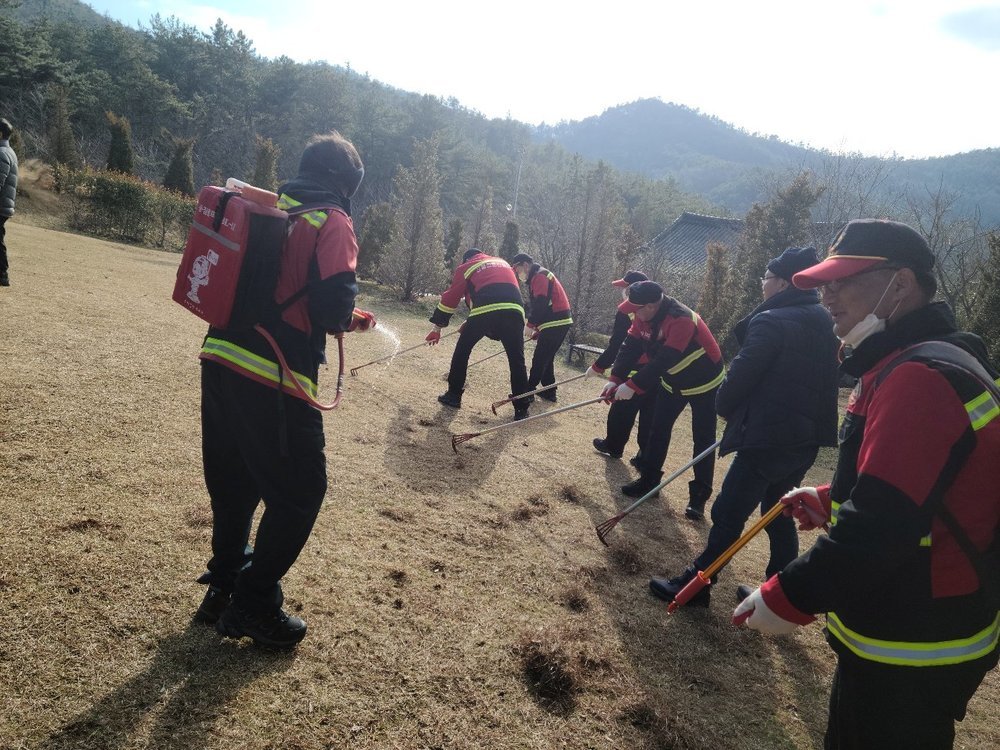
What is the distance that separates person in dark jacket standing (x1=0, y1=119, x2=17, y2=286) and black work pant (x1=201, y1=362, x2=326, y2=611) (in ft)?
21.3

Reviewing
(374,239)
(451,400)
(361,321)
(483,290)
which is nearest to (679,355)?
(483,290)

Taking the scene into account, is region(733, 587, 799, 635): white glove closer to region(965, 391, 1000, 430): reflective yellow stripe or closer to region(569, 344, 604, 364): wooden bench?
region(965, 391, 1000, 430): reflective yellow stripe

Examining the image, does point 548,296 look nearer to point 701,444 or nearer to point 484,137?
point 701,444

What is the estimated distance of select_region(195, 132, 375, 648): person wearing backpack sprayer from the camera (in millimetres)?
2262

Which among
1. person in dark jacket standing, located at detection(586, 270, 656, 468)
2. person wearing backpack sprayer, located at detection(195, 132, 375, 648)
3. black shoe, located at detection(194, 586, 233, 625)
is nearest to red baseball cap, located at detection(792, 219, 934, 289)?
person wearing backpack sprayer, located at detection(195, 132, 375, 648)

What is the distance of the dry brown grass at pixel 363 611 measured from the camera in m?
2.21

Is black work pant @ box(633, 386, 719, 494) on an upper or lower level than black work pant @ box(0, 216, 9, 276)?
lower

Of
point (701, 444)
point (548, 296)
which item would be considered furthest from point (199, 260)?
point (548, 296)

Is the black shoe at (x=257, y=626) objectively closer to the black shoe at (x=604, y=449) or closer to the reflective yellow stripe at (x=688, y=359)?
the reflective yellow stripe at (x=688, y=359)

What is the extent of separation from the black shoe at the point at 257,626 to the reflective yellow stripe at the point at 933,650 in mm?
2179

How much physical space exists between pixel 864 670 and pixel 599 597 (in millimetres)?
2060

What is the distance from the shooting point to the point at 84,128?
32812 millimetres

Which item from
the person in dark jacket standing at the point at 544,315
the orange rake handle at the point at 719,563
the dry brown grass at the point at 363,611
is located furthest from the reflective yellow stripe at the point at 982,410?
the person in dark jacket standing at the point at 544,315

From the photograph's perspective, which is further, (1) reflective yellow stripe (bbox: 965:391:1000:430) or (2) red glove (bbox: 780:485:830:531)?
(2) red glove (bbox: 780:485:830:531)
